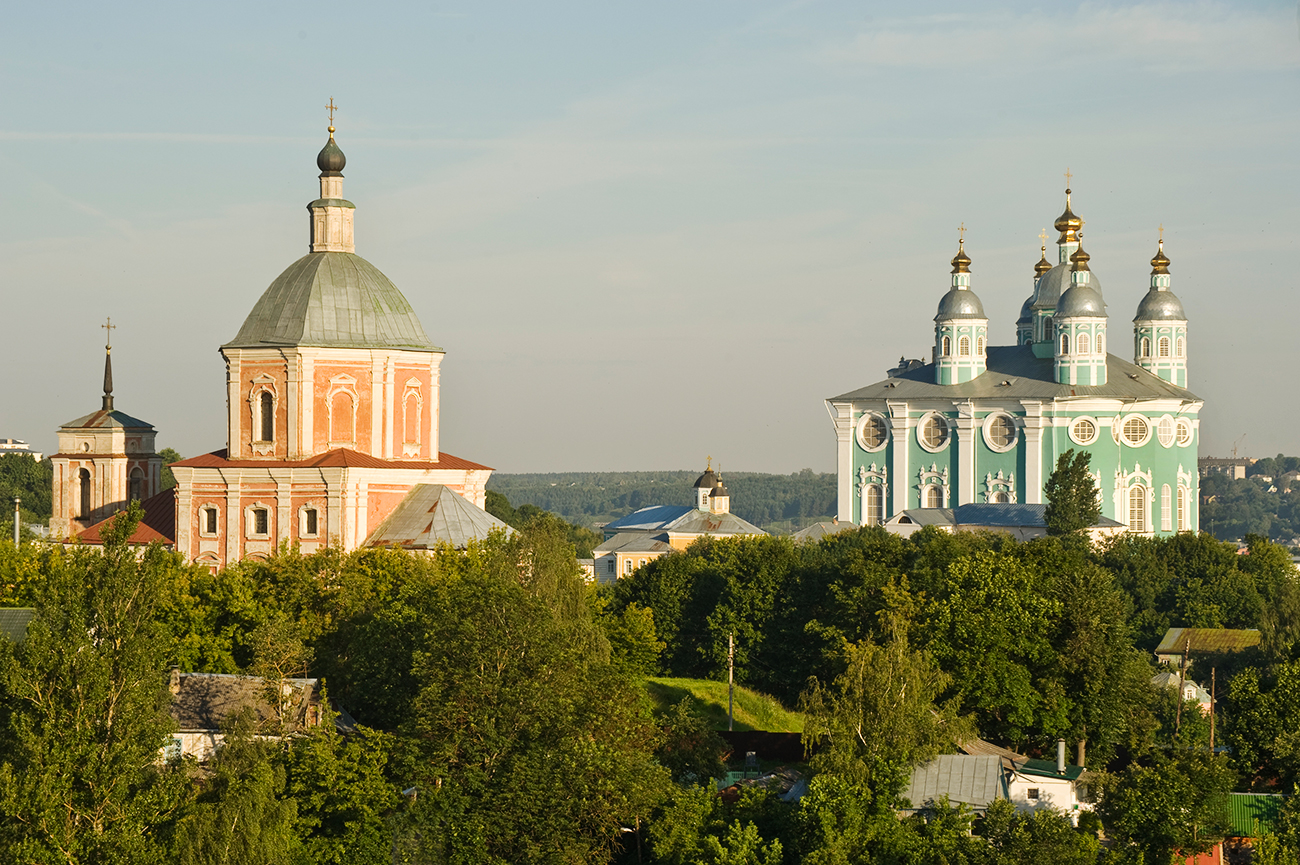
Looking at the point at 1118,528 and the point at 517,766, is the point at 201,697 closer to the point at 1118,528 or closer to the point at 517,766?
the point at 517,766

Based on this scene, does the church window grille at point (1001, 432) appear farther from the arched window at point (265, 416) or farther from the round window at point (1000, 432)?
the arched window at point (265, 416)

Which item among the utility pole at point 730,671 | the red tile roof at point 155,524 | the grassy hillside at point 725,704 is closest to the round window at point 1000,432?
the utility pole at point 730,671

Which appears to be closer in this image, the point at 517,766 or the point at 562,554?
the point at 517,766

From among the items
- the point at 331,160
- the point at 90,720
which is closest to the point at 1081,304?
the point at 331,160

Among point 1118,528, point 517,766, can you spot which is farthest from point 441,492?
point 1118,528

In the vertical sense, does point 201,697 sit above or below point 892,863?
above

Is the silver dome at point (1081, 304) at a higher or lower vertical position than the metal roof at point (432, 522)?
higher

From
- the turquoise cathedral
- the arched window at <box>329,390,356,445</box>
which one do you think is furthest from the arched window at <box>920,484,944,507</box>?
the arched window at <box>329,390,356,445</box>

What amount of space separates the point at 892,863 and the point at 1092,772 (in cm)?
495

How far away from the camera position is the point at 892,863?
26359 mm

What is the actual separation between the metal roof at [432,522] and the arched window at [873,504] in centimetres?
3376

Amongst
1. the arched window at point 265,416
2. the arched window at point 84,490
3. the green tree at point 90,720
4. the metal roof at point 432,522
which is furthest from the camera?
the arched window at point 84,490

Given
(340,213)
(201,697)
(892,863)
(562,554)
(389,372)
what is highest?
(340,213)

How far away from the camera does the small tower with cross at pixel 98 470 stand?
5216 cm
